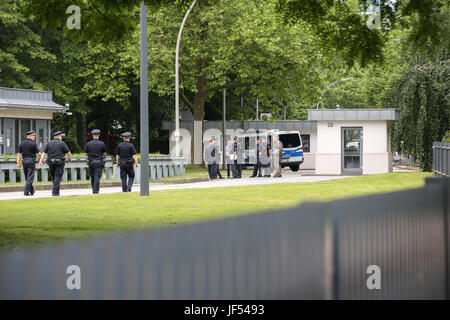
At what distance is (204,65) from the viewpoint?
147 ft

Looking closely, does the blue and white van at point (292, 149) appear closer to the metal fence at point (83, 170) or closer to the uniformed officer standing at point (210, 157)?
the metal fence at point (83, 170)

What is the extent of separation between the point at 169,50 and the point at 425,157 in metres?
14.7

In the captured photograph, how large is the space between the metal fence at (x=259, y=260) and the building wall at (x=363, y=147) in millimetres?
31357

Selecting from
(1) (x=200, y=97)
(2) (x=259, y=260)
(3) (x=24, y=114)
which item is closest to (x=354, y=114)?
(1) (x=200, y=97)

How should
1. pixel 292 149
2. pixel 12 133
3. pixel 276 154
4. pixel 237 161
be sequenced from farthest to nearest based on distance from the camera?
pixel 292 149
pixel 12 133
pixel 276 154
pixel 237 161

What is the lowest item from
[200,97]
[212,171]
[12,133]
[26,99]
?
[212,171]

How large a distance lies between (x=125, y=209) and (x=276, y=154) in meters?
21.2

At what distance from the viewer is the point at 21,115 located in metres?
38.3

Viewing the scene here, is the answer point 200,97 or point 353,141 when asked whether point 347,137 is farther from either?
point 200,97

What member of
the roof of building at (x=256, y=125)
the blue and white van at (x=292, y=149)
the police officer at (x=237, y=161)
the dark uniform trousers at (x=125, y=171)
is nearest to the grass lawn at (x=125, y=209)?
the dark uniform trousers at (x=125, y=171)

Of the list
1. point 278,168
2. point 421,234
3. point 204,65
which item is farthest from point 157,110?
point 421,234

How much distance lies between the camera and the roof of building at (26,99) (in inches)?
1448

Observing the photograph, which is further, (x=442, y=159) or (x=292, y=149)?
(x=292, y=149)
